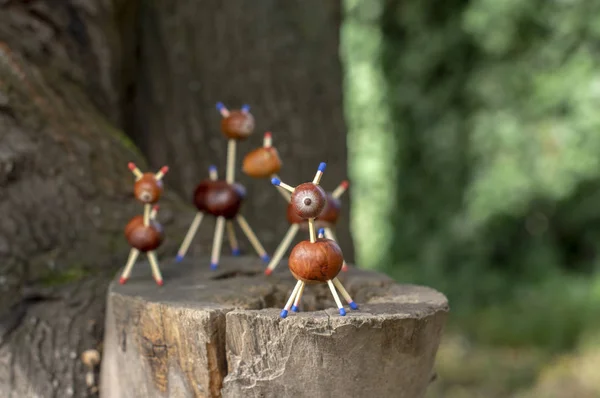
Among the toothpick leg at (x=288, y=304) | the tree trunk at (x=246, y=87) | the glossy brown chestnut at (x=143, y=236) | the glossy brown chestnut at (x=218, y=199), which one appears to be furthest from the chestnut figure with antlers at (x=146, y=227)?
the tree trunk at (x=246, y=87)

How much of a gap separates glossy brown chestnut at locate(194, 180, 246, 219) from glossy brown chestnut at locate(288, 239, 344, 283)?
0.46 metres

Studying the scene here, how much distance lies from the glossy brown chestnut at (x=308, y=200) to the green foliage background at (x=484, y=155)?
11.3 feet

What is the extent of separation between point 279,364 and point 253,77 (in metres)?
1.38

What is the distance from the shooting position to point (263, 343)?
120 centimetres

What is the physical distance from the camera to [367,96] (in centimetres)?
503

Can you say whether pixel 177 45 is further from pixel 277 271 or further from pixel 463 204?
pixel 463 204

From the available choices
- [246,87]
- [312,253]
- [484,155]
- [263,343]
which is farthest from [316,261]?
[484,155]

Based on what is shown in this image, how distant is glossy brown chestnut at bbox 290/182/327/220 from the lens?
123 cm

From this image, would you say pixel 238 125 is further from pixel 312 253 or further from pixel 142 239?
pixel 312 253

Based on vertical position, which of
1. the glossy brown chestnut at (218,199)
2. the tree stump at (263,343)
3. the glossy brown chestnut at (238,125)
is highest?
the glossy brown chestnut at (238,125)

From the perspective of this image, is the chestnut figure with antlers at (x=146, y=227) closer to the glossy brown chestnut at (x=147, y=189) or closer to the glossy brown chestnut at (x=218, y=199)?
the glossy brown chestnut at (x=147, y=189)

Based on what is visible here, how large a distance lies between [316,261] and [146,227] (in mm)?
489

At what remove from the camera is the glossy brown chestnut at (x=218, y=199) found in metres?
1.67

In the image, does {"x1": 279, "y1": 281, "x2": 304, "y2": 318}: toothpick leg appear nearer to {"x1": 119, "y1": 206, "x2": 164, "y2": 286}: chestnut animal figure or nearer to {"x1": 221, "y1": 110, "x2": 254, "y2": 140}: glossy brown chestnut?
{"x1": 119, "y1": 206, "x2": 164, "y2": 286}: chestnut animal figure
